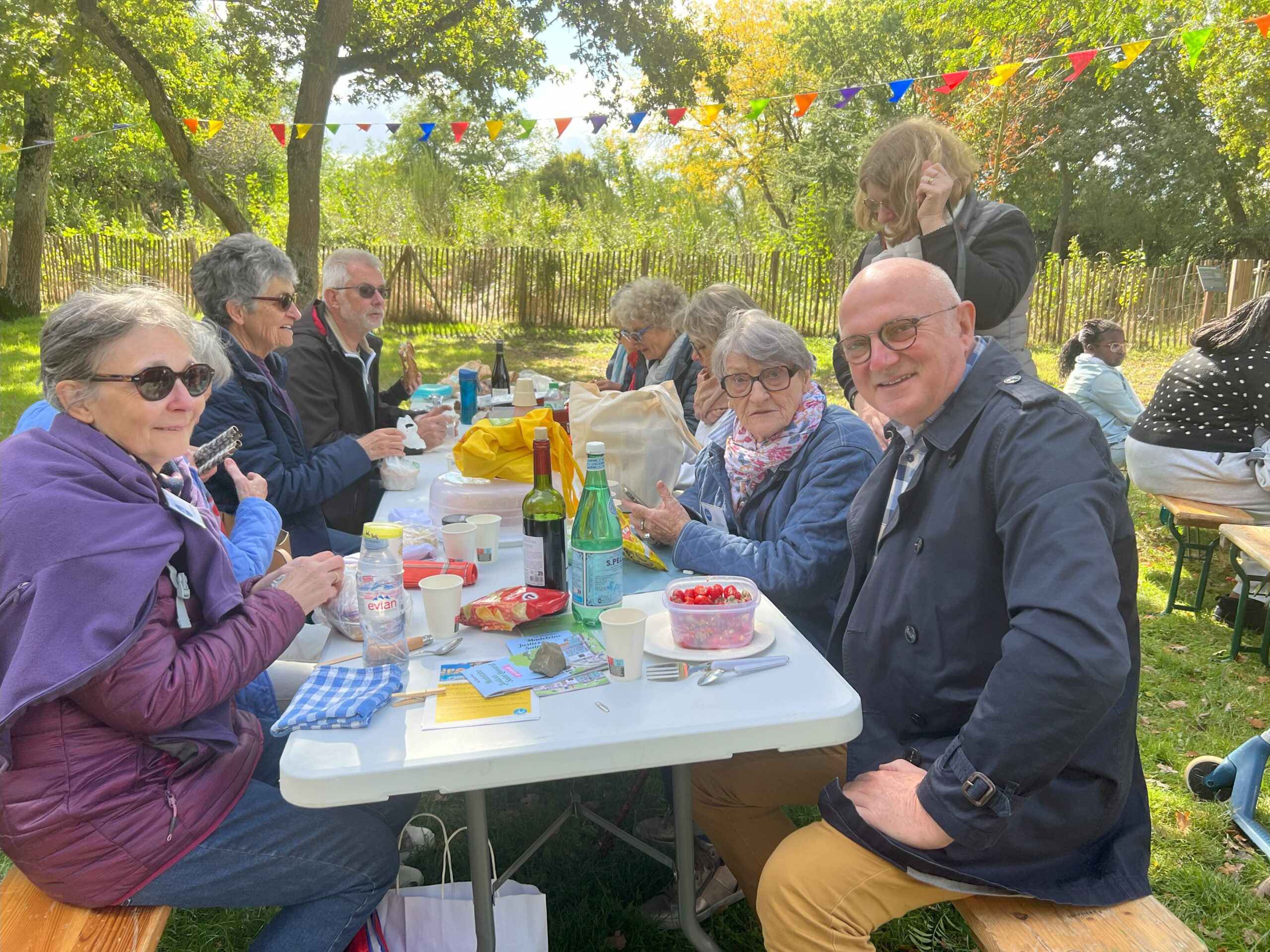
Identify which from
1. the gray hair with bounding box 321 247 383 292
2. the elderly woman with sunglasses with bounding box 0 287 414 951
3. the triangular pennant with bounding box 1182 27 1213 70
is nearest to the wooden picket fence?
the triangular pennant with bounding box 1182 27 1213 70

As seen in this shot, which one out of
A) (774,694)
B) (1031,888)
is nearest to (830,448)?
(774,694)

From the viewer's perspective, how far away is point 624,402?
2.88 m

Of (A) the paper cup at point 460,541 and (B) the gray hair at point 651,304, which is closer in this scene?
(A) the paper cup at point 460,541

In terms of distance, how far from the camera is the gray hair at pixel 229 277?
3.32 metres

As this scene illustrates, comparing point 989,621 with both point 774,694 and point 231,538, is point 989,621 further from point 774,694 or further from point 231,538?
point 231,538

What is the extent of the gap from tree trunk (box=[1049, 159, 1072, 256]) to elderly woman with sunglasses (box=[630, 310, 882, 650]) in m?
26.7

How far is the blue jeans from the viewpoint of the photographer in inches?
65.2

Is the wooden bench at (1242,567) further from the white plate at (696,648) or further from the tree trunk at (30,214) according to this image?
the tree trunk at (30,214)

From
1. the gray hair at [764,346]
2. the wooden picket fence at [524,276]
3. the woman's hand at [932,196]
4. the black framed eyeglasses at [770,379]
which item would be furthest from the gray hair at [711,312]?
the wooden picket fence at [524,276]

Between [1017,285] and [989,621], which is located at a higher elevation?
[1017,285]

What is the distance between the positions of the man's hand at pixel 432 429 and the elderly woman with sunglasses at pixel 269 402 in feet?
1.29

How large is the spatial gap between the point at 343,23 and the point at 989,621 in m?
11.8

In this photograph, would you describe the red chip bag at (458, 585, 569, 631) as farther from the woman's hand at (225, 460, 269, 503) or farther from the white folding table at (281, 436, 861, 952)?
the woman's hand at (225, 460, 269, 503)

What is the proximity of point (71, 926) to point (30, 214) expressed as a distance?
17.9 meters
